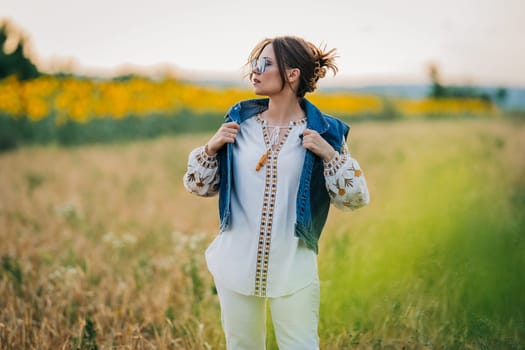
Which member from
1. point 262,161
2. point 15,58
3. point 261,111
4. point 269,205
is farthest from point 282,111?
point 15,58

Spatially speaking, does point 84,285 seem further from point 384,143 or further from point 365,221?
point 384,143

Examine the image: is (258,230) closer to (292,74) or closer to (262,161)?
(262,161)

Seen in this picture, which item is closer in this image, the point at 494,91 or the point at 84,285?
the point at 84,285

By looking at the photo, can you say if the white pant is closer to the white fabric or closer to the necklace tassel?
the white fabric

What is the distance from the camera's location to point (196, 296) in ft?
12.2

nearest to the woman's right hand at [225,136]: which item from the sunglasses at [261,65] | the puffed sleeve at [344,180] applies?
the sunglasses at [261,65]

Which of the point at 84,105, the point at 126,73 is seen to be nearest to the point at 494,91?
the point at 126,73

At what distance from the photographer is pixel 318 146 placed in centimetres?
218

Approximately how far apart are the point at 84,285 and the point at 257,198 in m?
2.16

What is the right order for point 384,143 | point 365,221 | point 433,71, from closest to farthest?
point 365,221 → point 384,143 → point 433,71

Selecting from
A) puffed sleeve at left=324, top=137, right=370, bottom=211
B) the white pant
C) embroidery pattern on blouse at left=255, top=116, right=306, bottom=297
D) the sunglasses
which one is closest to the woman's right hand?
embroidery pattern on blouse at left=255, top=116, right=306, bottom=297

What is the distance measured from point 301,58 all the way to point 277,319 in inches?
43.9

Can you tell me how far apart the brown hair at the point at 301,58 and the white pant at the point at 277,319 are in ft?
2.92

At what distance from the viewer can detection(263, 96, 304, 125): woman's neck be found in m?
2.36
